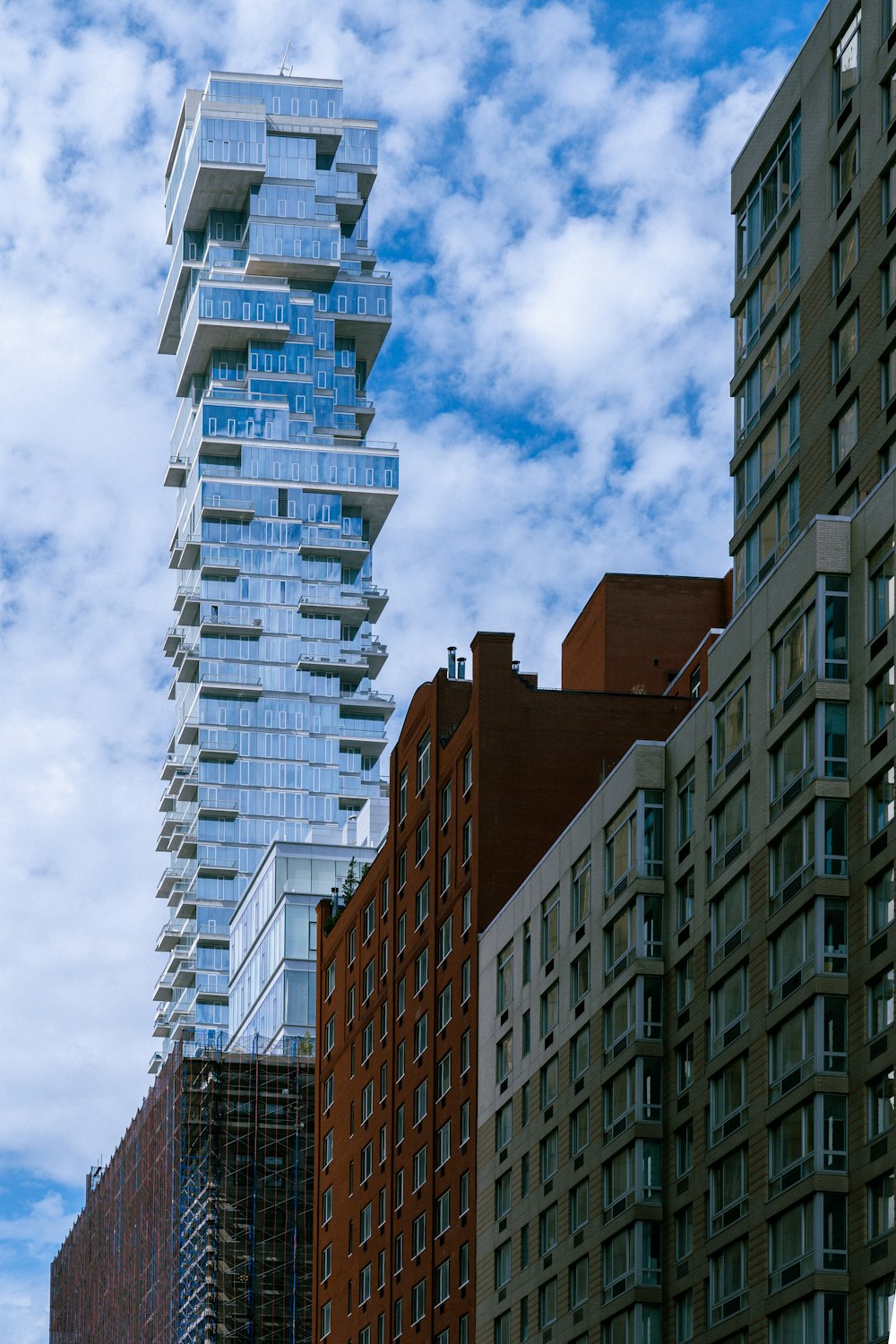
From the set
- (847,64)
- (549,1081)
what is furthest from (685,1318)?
(847,64)

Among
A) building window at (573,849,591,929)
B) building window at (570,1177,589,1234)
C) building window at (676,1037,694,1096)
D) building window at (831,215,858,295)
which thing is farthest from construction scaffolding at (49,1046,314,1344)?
building window at (831,215,858,295)

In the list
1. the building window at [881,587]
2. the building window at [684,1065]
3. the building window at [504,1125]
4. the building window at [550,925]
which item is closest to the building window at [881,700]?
the building window at [881,587]

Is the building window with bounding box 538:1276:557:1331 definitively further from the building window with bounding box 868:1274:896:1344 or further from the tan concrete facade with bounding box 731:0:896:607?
the building window with bounding box 868:1274:896:1344

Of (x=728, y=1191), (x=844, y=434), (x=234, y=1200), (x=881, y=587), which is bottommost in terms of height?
(x=728, y=1191)

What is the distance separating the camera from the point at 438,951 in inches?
3839

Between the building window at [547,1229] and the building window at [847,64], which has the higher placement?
the building window at [847,64]

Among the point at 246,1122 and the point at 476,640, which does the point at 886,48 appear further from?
the point at 246,1122

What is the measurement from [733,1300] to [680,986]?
34.6 feet

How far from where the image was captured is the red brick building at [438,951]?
92562mm

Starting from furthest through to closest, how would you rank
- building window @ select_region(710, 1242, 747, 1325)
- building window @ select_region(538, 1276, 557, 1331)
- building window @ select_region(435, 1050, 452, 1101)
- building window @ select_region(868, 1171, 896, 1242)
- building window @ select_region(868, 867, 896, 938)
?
building window @ select_region(435, 1050, 452, 1101), building window @ select_region(538, 1276, 557, 1331), building window @ select_region(710, 1242, 747, 1325), building window @ select_region(868, 867, 896, 938), building window @ select_region(868, 1171, 896, 1242)

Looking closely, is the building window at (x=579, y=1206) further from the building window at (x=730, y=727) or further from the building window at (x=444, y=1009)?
the building window at (x=444, y=1009)

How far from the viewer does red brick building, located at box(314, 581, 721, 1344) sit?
304 ft

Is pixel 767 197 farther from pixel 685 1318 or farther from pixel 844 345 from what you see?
pixel 685 1318

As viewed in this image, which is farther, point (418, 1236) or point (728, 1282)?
point (418, 1236)
